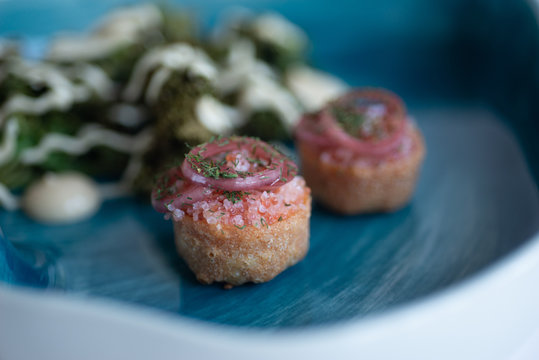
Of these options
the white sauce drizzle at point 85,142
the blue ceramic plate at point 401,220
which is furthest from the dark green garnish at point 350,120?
A: the white sauce drizzle at point 85,142

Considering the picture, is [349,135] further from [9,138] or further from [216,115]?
[9,138]

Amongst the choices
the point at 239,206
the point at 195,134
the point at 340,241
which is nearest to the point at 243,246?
the point at 239,206

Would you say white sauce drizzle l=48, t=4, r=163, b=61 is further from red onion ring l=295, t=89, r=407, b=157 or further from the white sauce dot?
red onion ring l=295, t=89, r=407, b=157

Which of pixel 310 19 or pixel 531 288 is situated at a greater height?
pixel 531 288

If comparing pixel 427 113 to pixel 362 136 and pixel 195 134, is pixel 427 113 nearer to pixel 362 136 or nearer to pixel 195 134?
pixel 362 136

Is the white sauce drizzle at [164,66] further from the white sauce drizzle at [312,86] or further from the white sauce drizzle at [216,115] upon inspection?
the white sauce drizzle at [312,86]

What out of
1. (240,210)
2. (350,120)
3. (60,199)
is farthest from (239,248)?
(60,199)

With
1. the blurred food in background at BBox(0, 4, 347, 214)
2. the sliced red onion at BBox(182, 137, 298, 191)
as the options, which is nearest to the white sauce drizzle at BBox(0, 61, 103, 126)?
the blurred food in background at BBox(0, 4, 347, 214)
